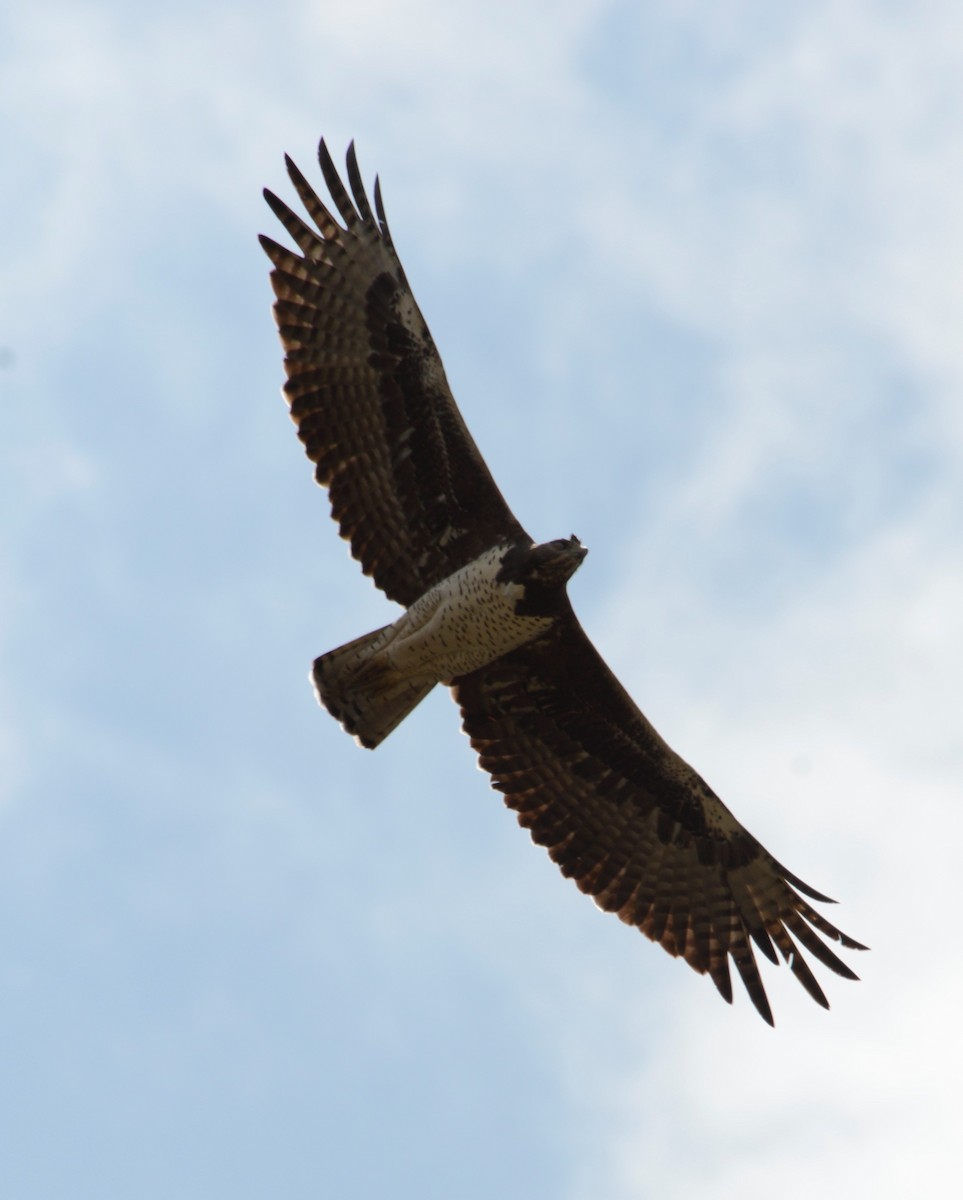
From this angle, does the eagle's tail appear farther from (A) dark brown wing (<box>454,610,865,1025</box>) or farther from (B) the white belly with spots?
(A) dark brown wing (<box>454,610,865,1025</box>)

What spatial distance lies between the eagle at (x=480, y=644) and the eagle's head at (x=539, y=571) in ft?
0.04

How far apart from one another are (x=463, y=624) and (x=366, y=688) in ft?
2.44

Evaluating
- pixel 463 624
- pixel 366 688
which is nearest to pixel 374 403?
pixel 463 624

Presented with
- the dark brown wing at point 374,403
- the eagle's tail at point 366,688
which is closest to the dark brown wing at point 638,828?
the eagle's tail at point 366,688

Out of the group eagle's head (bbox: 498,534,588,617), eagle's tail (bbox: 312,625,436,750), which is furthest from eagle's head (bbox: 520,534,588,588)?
eagle's tail (bbox: 312,625,436,750)

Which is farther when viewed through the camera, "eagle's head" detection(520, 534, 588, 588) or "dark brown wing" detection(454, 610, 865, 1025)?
"dark brown wing" detection(454, 610, 865, 1025)

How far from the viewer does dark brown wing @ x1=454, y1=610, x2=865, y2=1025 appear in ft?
36.7

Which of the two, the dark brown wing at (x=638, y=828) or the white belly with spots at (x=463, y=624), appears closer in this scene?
the white belly with spots at (x=463, y=624)

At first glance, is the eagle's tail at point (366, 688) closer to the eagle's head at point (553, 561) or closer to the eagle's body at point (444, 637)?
the eagle's body at point (444, 637)

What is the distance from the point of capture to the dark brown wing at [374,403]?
1056 cm

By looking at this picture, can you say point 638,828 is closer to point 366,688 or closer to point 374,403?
point 366,688

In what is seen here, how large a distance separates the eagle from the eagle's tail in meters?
0.01

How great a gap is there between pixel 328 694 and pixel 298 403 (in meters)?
1.64

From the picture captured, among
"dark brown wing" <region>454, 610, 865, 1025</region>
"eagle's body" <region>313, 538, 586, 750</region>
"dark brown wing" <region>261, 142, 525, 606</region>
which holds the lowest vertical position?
"dark brown wing" <region>454, 610, 865, 1025</region>
